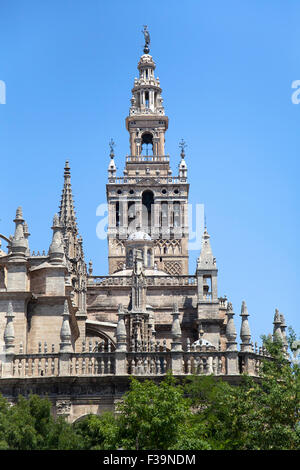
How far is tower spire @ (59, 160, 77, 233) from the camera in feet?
254

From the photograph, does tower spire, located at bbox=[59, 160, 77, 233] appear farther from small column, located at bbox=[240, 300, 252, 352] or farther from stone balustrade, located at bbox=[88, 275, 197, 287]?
small column, located at bbox=[240, 300, 252, 352]

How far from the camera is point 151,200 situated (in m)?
105

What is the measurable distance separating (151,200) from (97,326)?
115ft

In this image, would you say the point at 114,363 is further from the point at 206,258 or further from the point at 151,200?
the point at 151,200

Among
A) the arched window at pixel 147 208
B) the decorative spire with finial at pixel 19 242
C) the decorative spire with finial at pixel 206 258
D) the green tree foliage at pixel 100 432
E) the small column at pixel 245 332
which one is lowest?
the green tree foliage at pixel 100 432

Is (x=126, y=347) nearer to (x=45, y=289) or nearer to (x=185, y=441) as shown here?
(x=45, y=289)

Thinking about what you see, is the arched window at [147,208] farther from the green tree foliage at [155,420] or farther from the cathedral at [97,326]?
the green tree foliage at [155,420]

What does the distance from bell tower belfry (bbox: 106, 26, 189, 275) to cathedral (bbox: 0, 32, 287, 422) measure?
54.4ft

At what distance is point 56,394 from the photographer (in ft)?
181

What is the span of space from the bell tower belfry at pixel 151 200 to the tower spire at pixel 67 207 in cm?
1929

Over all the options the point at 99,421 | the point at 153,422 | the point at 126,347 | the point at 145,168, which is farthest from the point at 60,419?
the point at 145,168

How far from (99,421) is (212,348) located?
447 inches

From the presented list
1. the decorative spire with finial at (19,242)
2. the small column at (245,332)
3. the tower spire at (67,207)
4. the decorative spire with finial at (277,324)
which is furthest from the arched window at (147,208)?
the small column at (245,332)

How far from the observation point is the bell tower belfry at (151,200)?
335ft
